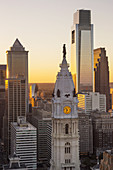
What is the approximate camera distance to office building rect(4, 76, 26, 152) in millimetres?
177750

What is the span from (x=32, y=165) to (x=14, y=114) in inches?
2515

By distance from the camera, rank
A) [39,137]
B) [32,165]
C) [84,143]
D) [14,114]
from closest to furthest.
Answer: [32,165] → [39,137] → [84,143] → [14,114]

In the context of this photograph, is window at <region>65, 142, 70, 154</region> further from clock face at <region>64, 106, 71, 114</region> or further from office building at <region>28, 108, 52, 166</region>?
office building at <region>28, 108, 52, 166</region>

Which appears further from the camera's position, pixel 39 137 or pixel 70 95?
pixel 39 137

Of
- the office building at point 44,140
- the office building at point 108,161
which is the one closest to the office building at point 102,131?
the office building at point 44,140

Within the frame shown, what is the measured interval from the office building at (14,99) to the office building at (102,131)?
1622 inches

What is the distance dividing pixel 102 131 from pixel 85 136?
9755 millimetres

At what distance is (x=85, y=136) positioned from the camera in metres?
158

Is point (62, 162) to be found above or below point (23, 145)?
above

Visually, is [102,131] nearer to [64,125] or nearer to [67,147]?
[67,147]

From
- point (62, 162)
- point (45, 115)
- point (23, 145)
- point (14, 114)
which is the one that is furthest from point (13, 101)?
point (62, 162)

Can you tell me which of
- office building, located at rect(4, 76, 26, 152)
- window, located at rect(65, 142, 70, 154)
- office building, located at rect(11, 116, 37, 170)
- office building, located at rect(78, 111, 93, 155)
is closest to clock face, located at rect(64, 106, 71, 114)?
window, located at rect(65, 142, 70, 154)

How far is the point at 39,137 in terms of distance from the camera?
14450 centimetres

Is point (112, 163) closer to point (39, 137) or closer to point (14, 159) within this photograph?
point (14, 159)
